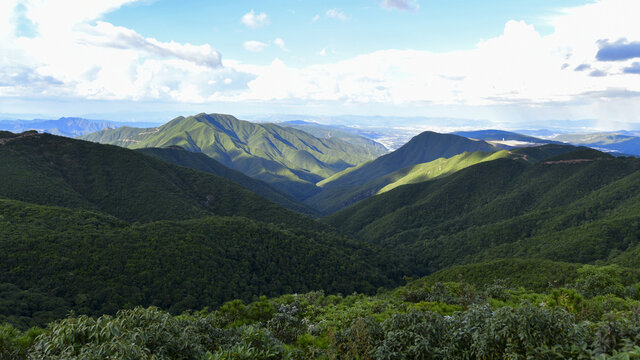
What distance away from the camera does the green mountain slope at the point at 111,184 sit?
12975 cm

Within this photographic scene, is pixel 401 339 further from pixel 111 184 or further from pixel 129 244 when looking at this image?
pixel 111 184

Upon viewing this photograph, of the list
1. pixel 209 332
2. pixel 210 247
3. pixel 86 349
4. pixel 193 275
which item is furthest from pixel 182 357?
pixel 210 247

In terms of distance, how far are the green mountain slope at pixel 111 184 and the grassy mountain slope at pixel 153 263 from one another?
36.5 meters

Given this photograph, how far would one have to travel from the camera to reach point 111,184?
155 meters

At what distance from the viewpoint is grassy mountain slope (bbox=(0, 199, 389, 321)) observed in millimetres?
65887

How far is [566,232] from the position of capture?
391 feet

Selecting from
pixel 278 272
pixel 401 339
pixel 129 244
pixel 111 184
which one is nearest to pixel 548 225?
pixel 278 272

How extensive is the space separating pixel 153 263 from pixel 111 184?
329 ft

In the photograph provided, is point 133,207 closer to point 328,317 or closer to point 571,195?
point 328,317

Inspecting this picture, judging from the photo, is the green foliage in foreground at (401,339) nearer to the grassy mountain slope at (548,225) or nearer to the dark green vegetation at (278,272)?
the dark green vegetation at (278,272)

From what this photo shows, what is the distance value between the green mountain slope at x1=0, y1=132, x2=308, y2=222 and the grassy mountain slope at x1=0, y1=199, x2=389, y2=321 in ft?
120

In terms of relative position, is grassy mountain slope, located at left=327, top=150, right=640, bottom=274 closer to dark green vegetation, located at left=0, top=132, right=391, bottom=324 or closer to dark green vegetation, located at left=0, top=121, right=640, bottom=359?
dark green vegetation, located at left=0, top=121, right=640, bottom=359

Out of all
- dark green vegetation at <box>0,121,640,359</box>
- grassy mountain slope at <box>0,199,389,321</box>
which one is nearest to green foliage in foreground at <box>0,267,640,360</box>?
dark green vegetation at <box>0,121,640,359</box>

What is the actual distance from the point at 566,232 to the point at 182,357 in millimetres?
148273
